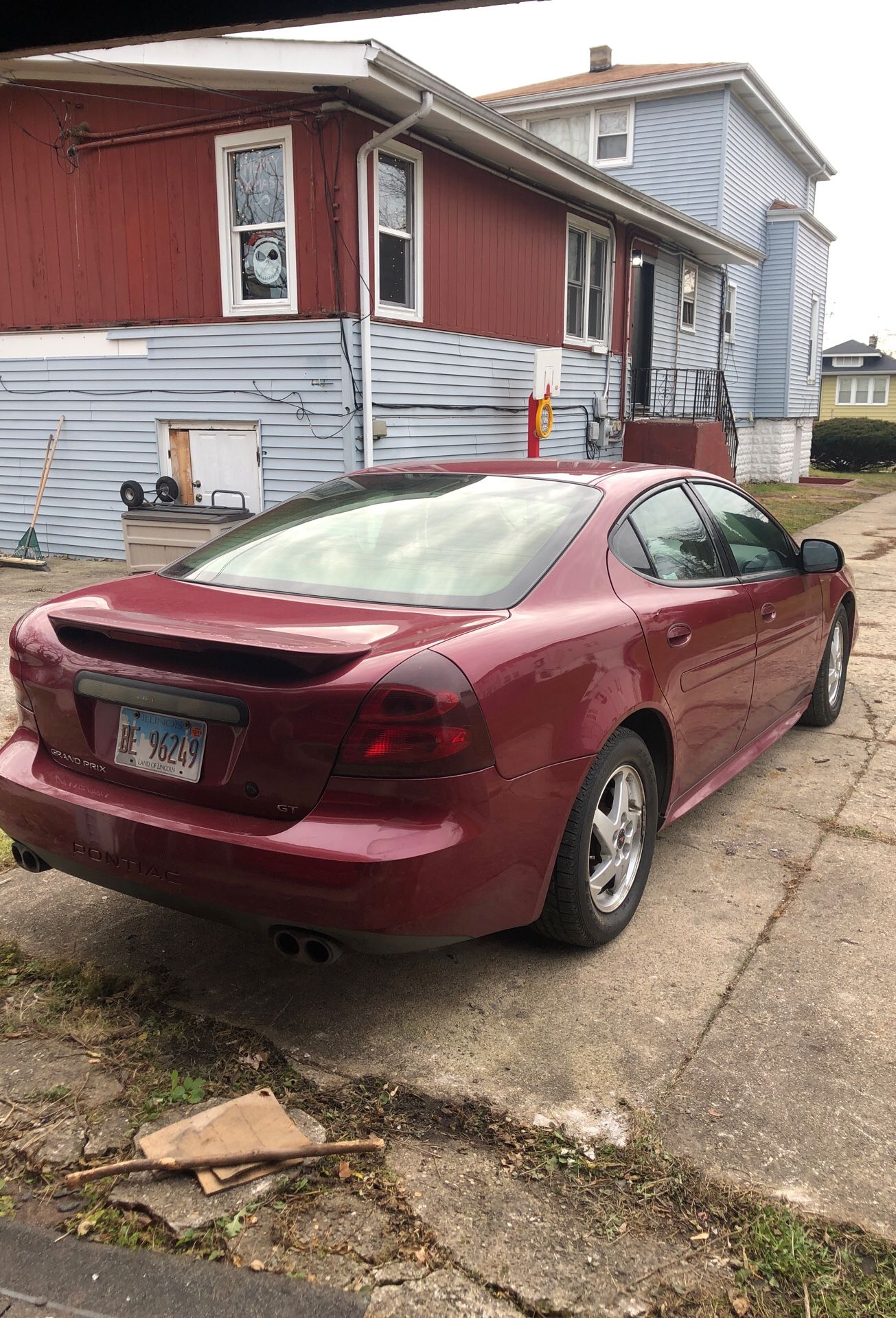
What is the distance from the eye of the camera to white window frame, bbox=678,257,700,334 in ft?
62.8

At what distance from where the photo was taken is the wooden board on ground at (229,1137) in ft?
7.42

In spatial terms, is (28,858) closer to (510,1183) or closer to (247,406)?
(510,1183)

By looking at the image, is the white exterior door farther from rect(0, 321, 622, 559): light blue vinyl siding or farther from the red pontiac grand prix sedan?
the red pontiac grand prix sedan

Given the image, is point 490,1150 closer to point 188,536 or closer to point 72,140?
point 188,536

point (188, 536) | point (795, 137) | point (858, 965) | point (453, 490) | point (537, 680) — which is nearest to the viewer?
point (537, 680)

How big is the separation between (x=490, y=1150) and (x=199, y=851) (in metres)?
0.97

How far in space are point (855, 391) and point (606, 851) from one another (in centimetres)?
5024

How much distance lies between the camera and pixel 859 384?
1891 inches

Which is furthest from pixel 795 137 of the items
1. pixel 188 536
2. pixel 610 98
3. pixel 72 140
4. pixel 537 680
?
pixel 537 680

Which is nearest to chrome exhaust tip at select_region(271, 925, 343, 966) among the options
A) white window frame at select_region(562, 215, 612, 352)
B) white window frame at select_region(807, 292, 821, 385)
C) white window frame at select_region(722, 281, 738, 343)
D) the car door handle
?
the car door handle

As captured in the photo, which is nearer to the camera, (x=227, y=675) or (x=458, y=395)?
A: (x=227, y=675)

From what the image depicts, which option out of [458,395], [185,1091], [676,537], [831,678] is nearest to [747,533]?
[676,537]

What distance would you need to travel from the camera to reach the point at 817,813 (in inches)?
175

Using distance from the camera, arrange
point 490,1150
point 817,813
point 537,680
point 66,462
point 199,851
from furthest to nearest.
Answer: point 66,462, point 817,813, point 537,680, point 199,851, point 490,1150
